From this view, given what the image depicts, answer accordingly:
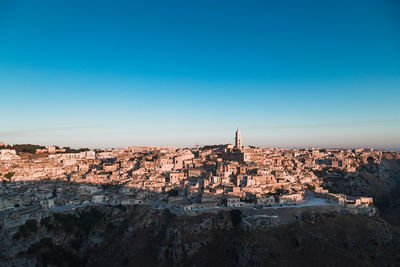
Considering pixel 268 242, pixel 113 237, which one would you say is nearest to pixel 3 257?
pixel 113 237

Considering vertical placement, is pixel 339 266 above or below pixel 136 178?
below

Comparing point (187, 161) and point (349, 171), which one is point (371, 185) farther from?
point (187, 161)

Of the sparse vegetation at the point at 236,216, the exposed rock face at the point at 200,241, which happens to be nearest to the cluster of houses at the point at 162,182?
the sparse vegetation at the point at 236,216

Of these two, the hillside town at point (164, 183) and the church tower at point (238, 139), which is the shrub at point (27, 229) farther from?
the church tower at point (238, 139)

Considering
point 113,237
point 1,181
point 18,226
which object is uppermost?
point 1,181

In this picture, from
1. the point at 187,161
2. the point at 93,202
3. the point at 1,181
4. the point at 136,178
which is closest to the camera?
the point at 93,202

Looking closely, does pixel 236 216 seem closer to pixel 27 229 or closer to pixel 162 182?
pixel 162 182
